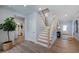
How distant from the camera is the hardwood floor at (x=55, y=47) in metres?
1.92

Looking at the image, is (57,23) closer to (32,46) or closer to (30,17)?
(30,17)

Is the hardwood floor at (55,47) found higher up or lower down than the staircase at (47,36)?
lower down

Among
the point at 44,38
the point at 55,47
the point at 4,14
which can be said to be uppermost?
the point at 4,14

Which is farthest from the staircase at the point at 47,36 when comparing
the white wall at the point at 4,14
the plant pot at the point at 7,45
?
the white wall at the point at 4,14

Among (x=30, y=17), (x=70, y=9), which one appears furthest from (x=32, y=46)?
(x=70, y=9)

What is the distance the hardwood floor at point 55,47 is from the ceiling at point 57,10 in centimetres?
54

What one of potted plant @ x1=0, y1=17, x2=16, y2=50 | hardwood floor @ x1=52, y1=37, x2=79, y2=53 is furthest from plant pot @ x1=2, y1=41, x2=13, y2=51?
hardwood floor @ x1=52, y1=37, x2=79, y2=53

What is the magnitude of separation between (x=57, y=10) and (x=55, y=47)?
2.81 feet

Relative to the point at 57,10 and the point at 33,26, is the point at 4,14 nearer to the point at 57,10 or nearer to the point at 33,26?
the point at 33,26

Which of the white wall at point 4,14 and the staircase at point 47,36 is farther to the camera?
the staircase at point 47,36

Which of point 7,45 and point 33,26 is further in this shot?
point 33,26

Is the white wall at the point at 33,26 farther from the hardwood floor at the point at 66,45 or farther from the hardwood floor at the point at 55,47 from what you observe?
the hardwood floor at the point at 66,45

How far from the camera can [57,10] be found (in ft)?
6.43

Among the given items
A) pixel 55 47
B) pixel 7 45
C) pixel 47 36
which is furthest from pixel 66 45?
pixel 7 45
